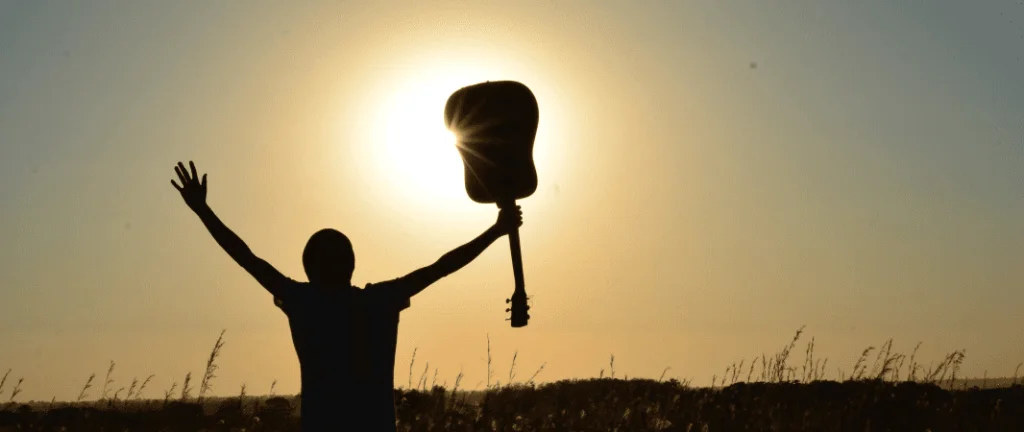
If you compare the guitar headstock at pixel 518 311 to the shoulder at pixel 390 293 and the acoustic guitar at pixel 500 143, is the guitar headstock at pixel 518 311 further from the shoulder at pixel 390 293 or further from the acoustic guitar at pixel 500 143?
the shoulder at pixel 390 293

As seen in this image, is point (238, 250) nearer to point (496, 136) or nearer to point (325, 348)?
point (325, 348)

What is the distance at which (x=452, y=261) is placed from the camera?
15.1ft

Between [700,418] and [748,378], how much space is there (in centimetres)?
173

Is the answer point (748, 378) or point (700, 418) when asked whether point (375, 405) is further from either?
point (748, 378)

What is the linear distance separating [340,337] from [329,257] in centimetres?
33

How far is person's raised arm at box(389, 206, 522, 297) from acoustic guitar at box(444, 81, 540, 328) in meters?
0.73

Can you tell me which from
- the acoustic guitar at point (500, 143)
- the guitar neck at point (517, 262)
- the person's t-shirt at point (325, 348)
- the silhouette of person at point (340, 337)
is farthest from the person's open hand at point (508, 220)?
the person's t-shirt at point (325, 348)


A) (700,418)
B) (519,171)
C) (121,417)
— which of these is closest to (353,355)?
(519,171)

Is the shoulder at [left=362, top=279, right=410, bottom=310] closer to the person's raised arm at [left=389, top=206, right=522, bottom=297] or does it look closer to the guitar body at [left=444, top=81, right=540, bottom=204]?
the person's raised arm at [left=389, top=206, right=522, bottom=297]

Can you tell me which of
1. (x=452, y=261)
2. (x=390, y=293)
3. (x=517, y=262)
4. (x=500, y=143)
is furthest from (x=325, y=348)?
(x=500, y=143)

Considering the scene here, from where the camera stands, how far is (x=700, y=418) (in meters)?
8.44

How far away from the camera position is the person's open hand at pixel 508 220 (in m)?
5.18

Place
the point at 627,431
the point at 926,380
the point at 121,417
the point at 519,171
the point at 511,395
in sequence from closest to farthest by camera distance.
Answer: the point at 519,171 < the point at 627,431 < the point at 121,417 < the point at 926,380 < the point at 511,395

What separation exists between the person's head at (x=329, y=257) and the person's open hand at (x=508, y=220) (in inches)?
41.7
